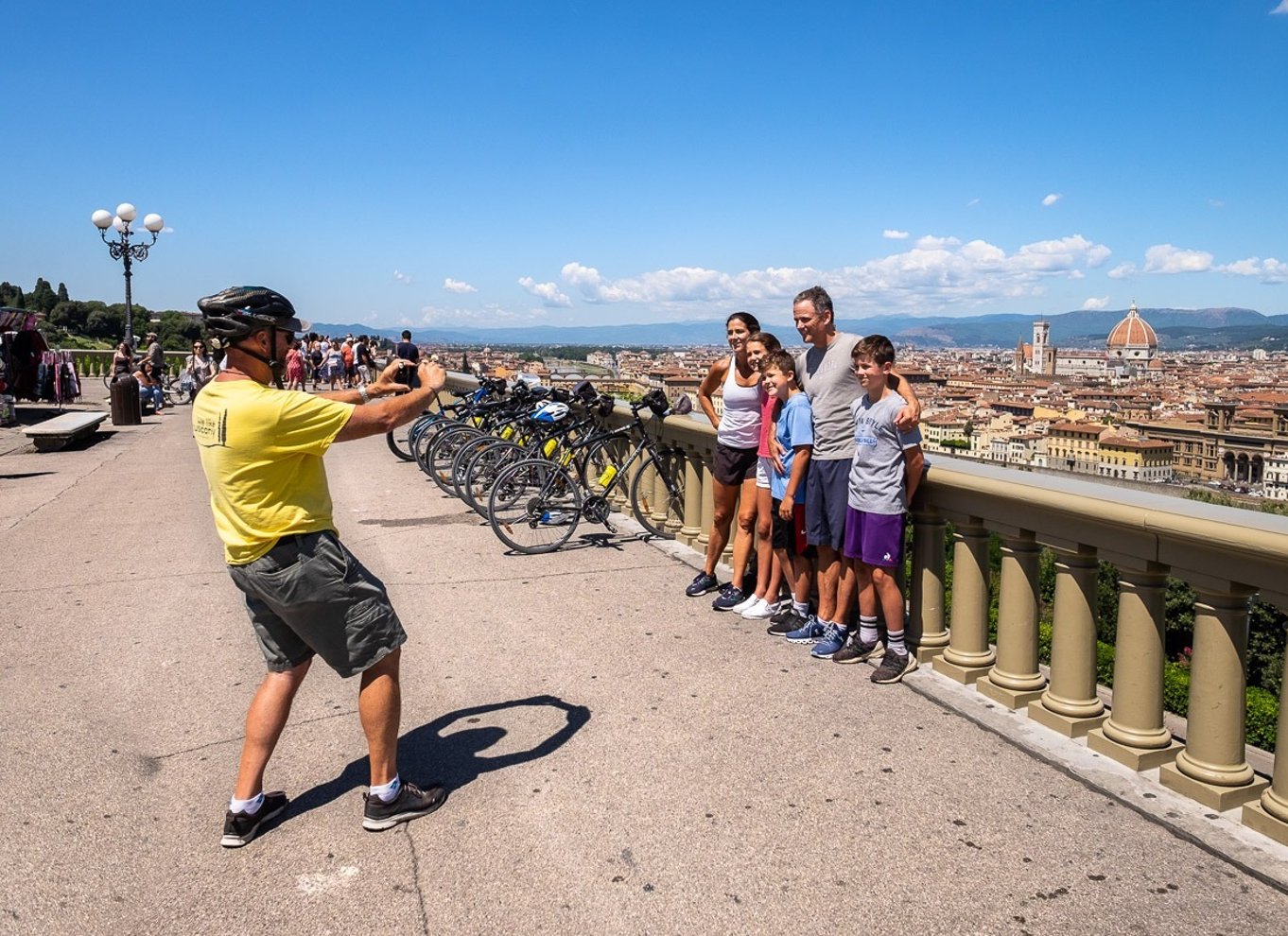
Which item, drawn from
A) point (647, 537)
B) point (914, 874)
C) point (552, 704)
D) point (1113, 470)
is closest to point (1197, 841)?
point (914, 874)

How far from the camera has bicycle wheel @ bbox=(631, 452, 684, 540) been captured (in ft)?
27.8

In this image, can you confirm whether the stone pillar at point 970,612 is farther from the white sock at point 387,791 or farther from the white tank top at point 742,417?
the white sock at point 387,791

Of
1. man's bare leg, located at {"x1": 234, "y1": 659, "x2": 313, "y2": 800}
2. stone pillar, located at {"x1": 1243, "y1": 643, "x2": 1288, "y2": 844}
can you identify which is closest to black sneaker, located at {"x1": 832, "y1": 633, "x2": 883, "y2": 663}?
stone pillar, located at {"x1": 1243, "y1": 643, "x2": 1288, "y2": 844}

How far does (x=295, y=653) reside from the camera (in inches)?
136

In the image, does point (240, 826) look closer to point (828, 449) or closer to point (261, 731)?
point (261, 731)

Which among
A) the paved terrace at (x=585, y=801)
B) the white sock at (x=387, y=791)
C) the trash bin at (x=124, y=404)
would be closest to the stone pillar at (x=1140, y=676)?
the paved terrace at (x=585, y=801)

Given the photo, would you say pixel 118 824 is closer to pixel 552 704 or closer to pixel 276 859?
pixel 276 859

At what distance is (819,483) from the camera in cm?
543

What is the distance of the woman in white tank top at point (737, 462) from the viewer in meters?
6.34

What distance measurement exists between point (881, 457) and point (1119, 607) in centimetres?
131

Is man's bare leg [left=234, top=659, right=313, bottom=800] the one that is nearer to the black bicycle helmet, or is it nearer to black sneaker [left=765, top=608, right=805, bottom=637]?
the black bicycle helmet

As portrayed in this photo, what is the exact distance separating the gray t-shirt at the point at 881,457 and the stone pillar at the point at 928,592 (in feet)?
0.94

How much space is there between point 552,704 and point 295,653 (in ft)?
4.69

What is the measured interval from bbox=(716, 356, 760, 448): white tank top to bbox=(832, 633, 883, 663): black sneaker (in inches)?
62.6
